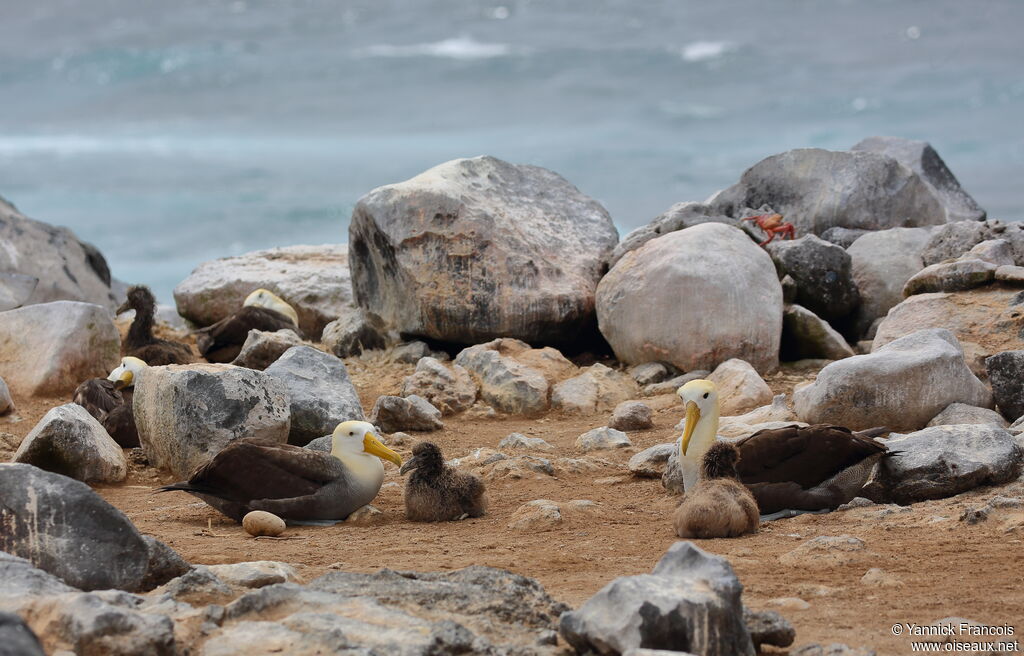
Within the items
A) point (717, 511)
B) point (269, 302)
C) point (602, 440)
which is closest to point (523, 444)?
point (602, 440)

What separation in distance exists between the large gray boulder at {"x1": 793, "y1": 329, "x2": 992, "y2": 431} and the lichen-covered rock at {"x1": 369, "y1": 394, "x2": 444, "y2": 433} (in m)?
3.50

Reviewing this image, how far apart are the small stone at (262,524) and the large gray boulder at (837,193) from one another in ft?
35.1

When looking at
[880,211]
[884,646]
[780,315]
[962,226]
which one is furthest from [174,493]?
[880,211]

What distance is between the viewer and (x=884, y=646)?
16.5ft

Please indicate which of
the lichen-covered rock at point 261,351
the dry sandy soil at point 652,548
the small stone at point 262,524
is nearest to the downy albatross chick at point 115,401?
the dry sandy soil at point 652,548

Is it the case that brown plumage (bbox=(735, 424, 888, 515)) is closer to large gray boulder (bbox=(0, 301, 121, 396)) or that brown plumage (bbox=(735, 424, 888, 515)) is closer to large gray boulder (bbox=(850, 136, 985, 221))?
large gray boulder (bbox=(0, 301, 121, 396))

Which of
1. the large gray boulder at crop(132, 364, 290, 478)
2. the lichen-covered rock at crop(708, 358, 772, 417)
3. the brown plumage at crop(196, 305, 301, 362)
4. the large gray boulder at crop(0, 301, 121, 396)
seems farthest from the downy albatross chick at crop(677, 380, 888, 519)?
the brown plumage at crop(196, 305, 301, 362)

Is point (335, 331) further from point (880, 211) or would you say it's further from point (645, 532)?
point (645, 532)

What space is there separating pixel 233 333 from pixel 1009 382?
9.00 meters

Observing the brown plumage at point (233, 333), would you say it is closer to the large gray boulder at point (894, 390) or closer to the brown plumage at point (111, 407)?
the brown plumage at point (111, 407)

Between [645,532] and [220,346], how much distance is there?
8.76m

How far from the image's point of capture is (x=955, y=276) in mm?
12242

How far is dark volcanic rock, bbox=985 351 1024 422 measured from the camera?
9.57 m

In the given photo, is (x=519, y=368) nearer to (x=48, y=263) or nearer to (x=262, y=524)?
(x=262, y=524)
